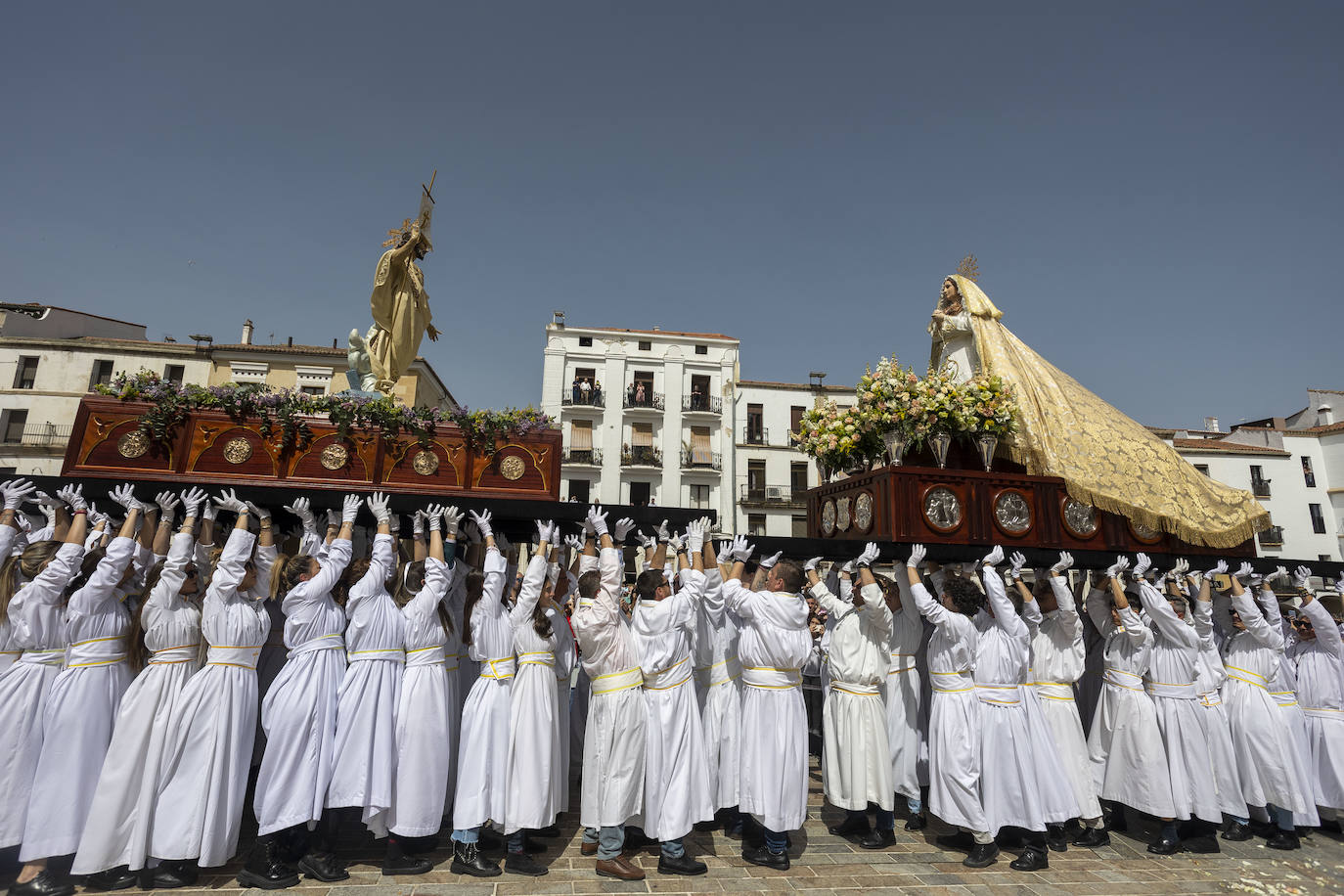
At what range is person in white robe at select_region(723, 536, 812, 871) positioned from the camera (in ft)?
19.9

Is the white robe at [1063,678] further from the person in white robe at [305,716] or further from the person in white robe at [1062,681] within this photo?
the person in white robe at [305,716]

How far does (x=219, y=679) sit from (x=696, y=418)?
34634 mm

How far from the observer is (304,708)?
5547 mm

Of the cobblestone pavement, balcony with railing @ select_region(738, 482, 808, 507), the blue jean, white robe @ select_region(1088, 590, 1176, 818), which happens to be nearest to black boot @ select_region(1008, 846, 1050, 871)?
the cobblestone pavement

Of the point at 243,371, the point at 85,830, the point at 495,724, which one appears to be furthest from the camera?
the point at 243,371

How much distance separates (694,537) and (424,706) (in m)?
2.79

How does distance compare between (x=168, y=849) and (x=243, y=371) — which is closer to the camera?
(x=168, y=849)

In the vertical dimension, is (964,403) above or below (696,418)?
below

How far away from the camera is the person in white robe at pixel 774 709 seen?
6.06 m

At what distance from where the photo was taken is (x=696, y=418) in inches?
1556

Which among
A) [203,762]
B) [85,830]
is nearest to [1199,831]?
[203,762]

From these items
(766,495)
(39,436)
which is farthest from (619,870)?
(39,436)

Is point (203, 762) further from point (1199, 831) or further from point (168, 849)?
point (1199, 831)

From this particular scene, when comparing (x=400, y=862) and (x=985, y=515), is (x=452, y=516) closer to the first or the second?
(x=400, y=862)
